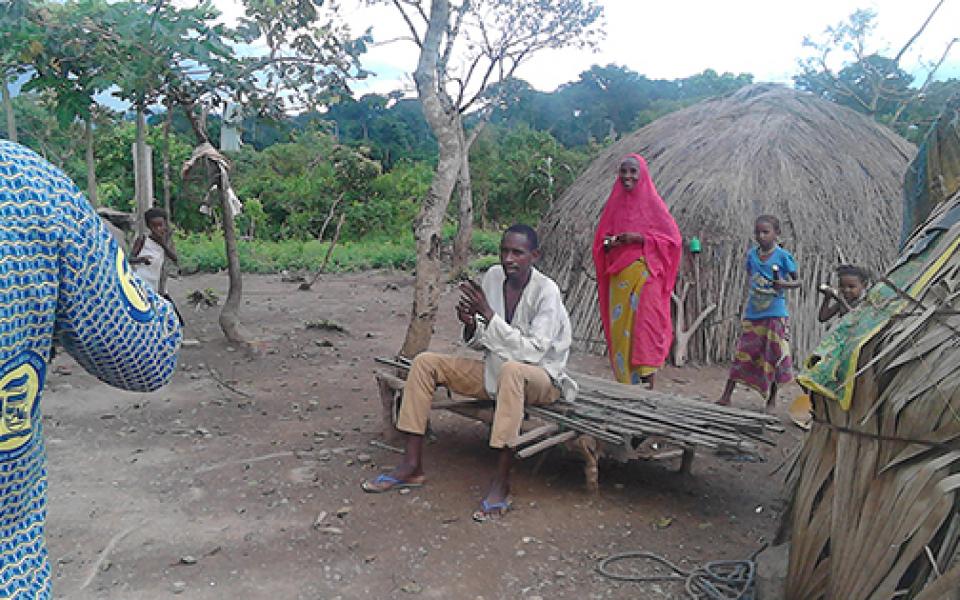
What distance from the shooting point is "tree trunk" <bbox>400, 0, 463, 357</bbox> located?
5473mm

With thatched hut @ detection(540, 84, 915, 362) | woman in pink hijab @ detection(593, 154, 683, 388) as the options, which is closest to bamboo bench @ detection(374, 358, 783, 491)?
woman in pink hijab @ detection(593, 154, 683, 388)

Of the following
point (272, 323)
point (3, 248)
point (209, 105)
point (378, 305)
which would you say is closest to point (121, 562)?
point (3, 248)

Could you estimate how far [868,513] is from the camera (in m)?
2.46

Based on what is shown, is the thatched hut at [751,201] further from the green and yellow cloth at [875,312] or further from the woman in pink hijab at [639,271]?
the green and yellow cloth at [875,312]

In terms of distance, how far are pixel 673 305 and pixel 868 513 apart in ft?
18.9

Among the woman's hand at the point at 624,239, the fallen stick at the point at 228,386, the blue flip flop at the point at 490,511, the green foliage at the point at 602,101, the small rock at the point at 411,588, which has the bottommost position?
the fallen stick at the point at 228,386

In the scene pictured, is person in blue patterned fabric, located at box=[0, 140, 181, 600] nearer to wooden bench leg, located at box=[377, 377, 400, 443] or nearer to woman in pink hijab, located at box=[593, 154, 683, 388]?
wooden bench leg, located at box=[377, 377, 400, 443]

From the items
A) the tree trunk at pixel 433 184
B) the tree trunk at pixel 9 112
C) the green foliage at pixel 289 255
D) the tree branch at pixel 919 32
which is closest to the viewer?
the tree branch at pixel 919 32

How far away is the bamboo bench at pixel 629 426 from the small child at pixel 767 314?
1.70m

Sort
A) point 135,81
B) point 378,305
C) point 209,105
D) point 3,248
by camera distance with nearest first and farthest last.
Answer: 1. point 3,248
2. point 135,81
3. point 209,105
4. point 378,305

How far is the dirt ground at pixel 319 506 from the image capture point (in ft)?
11.0

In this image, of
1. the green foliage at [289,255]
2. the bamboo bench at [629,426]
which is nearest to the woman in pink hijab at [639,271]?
the bamboo bench at [629,426]

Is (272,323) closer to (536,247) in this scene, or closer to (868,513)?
(536,247)

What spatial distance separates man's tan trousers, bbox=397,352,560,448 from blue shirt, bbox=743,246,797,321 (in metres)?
2.54
